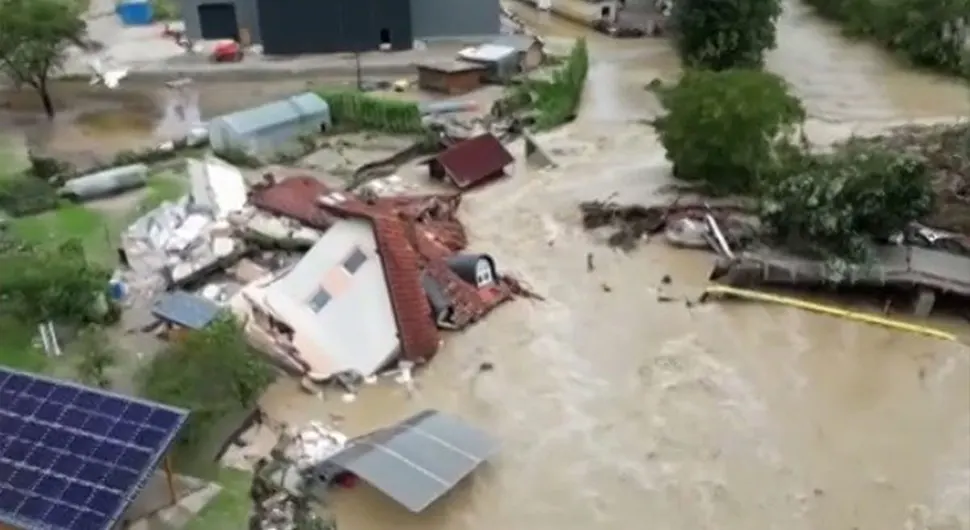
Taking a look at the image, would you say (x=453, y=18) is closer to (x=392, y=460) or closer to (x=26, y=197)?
(x=26, y=197)

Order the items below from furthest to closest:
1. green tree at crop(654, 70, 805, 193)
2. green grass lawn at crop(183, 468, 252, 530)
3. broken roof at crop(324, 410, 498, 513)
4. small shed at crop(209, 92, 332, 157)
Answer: small shed at crop(209, 92, 332, 157)
green tree at crop(654, 70, 805, 193)
broken roof at crop(324, 410, 498, 513)
green grass lawn at crop(183, 468, 252, 530)

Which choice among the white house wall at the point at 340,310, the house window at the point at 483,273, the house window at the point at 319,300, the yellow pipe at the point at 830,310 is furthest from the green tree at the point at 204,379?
the yellow pipe at the point at 830,310

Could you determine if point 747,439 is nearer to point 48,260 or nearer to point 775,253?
point 775,253

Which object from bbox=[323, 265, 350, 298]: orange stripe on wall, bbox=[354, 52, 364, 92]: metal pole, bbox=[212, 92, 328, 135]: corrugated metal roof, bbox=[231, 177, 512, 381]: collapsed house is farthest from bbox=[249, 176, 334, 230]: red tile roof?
bbox=[354, 52, 364, 92]: metal pole

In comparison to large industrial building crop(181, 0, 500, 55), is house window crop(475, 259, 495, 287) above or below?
below

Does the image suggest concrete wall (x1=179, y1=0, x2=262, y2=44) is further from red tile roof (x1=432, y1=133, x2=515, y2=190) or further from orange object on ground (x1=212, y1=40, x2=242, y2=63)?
red tile roof (x1=432, y1=133, x2=515, y2=190)

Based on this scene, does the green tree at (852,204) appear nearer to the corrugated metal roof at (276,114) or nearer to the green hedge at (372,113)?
the green hedge at (372,113)
